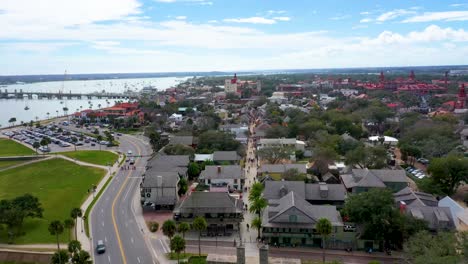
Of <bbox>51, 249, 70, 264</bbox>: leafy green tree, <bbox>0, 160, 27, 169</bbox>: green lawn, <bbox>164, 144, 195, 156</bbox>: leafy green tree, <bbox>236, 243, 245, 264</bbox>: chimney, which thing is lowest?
<bbox>0, 160, 27, 169</bbox>: green lawn

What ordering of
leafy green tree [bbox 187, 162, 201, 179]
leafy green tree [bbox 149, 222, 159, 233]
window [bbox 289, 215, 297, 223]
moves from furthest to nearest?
1. leafy green tree [bbox 187, 162, 201, 179]
2. leafy green tree [bbox 149, 222, 159, 233]
3. window [bbox 289, 215, 297, 223]

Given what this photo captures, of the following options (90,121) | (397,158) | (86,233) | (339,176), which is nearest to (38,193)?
(86,233)

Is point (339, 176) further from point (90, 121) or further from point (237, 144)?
point (90, 121)

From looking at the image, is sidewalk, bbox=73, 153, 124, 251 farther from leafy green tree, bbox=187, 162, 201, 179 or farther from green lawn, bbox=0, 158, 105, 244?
leafy green tree, bbox=187, 162, 201, 179

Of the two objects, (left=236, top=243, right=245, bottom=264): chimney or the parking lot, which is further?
the parking lot

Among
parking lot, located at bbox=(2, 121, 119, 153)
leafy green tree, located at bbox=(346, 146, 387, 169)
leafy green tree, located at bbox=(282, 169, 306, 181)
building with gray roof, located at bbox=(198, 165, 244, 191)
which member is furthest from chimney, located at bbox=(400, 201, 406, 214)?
parking lot, located at bbox=(2, 121, 119, 153)

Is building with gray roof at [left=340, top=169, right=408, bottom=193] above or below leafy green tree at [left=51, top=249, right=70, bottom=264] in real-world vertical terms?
above

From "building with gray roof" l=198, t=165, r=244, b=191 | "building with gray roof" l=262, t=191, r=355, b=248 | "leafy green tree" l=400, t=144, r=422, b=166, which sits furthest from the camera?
"leafy green tree" l=400, t=144, r=422, b=166
